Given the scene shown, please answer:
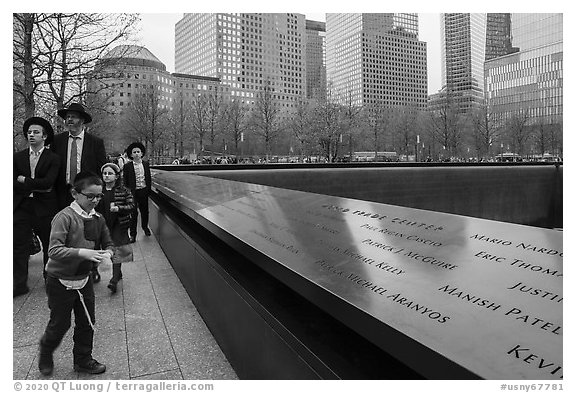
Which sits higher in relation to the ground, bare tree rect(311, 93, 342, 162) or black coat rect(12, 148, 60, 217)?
bare tree rect(311, 93, 342, 162)

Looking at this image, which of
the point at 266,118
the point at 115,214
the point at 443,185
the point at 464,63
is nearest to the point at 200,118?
the point at 266,118

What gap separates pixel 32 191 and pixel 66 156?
524mm

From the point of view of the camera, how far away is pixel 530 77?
35.9 m

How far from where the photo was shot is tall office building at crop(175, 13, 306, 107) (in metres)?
30.5

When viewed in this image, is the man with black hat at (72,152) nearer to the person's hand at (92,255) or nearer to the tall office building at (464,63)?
the person's hand at (92,255)

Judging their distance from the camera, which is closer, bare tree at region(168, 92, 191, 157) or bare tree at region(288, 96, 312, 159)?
bare tree at region(288, 96, 312, 159)

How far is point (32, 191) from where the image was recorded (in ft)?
14.5

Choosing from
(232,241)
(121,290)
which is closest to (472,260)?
(232,241)

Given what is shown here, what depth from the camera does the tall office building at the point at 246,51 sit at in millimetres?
30516

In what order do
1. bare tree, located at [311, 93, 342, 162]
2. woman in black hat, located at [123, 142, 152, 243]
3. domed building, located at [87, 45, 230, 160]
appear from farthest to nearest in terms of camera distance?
bare tree, located at [311, 93, 342, 162] → domed building, located at [87, 45, 230, 160] → woman in black hat, located at [123, 142, 152, 243]

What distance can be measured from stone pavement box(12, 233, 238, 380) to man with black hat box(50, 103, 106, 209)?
1125 mm

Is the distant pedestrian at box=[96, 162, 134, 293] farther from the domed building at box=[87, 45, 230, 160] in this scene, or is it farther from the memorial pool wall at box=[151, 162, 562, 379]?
the domed building at box=[87, 45, 230, 160]

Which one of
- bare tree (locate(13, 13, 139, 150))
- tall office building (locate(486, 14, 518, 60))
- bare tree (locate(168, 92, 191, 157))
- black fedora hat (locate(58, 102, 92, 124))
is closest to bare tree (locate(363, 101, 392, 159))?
tall office building (locate(486, 14, 518, 60))

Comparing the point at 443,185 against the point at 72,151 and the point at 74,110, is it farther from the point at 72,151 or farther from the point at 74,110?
the point at 74,110
